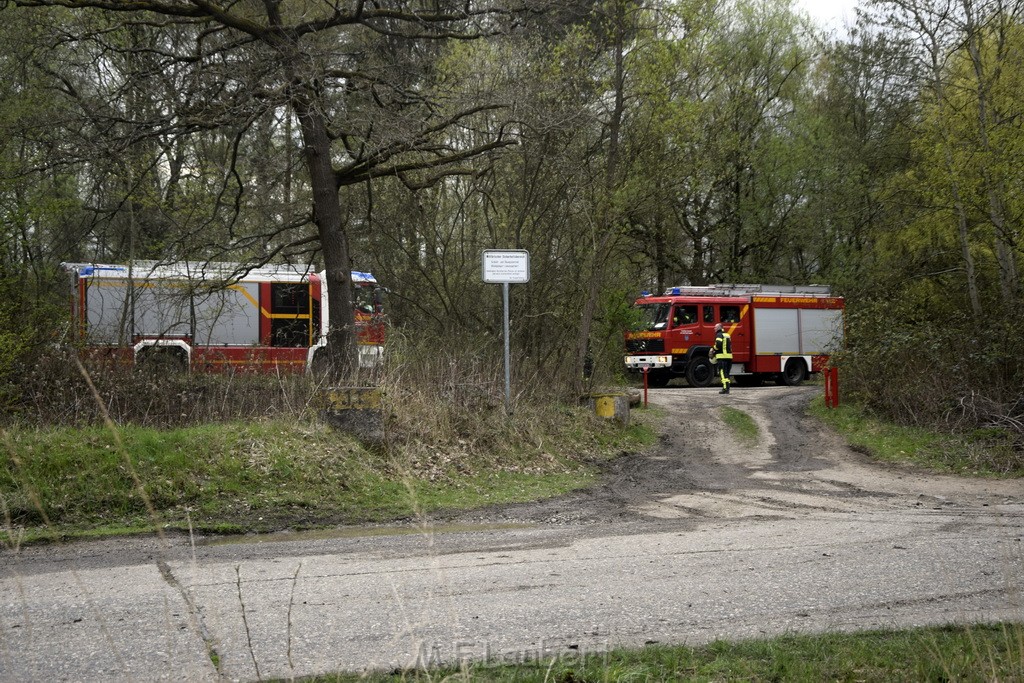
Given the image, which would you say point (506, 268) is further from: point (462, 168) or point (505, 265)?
point (462, 168)

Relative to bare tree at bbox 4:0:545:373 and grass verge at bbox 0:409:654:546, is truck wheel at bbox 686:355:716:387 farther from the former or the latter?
grass verge at bbox 0:409:654:546

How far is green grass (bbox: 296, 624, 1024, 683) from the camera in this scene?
14.9ft

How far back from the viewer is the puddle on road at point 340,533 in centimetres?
933

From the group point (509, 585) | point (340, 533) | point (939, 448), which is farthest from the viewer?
point (939, 448)

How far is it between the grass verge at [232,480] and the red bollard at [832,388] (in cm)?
1050

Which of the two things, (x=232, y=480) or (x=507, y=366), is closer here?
(x=232, y=480)

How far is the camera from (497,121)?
58.2 feet

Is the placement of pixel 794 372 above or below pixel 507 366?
below

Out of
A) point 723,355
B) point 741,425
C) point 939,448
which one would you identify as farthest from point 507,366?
point 723,355

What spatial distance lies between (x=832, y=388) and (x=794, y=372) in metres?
11.8

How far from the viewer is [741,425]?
66.4 ft

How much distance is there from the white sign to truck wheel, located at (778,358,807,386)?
20.1 m

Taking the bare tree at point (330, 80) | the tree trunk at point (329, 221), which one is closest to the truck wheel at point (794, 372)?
the bare tree at point (330, 80)

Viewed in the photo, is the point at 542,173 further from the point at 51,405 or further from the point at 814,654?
the point at 814,654
